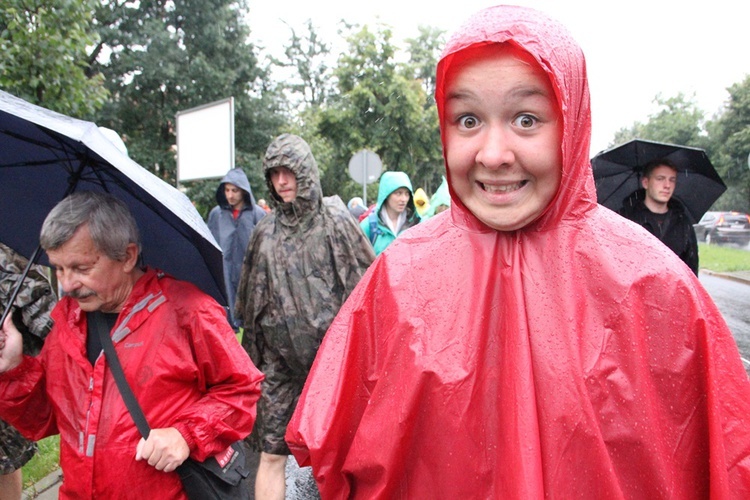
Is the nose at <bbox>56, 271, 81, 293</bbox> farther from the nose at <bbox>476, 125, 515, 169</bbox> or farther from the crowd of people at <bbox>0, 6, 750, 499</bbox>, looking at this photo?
the nose at <bbox>476, 125, 515, 169</bbox>

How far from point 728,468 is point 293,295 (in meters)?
2.65

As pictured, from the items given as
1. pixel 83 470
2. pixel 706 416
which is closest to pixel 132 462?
pixel 83 470

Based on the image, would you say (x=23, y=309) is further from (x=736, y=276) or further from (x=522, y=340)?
(x=736, y=276)

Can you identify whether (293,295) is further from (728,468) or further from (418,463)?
(728,468)

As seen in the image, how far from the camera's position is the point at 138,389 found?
2074mm

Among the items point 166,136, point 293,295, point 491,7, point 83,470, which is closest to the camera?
point 491,7

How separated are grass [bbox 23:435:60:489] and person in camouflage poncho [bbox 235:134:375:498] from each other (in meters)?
1.52

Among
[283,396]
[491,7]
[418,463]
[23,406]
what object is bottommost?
[283,396]

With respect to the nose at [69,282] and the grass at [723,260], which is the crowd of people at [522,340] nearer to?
the nose at [69,282]

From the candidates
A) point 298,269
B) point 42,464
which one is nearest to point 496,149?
point 298,269

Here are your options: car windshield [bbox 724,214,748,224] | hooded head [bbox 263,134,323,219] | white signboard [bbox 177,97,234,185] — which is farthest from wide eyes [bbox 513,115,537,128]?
car windshield [bbox 724,214,748,224]

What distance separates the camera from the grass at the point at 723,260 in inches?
687

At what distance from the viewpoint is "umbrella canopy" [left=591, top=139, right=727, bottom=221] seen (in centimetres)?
486

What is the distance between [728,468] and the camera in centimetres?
135
